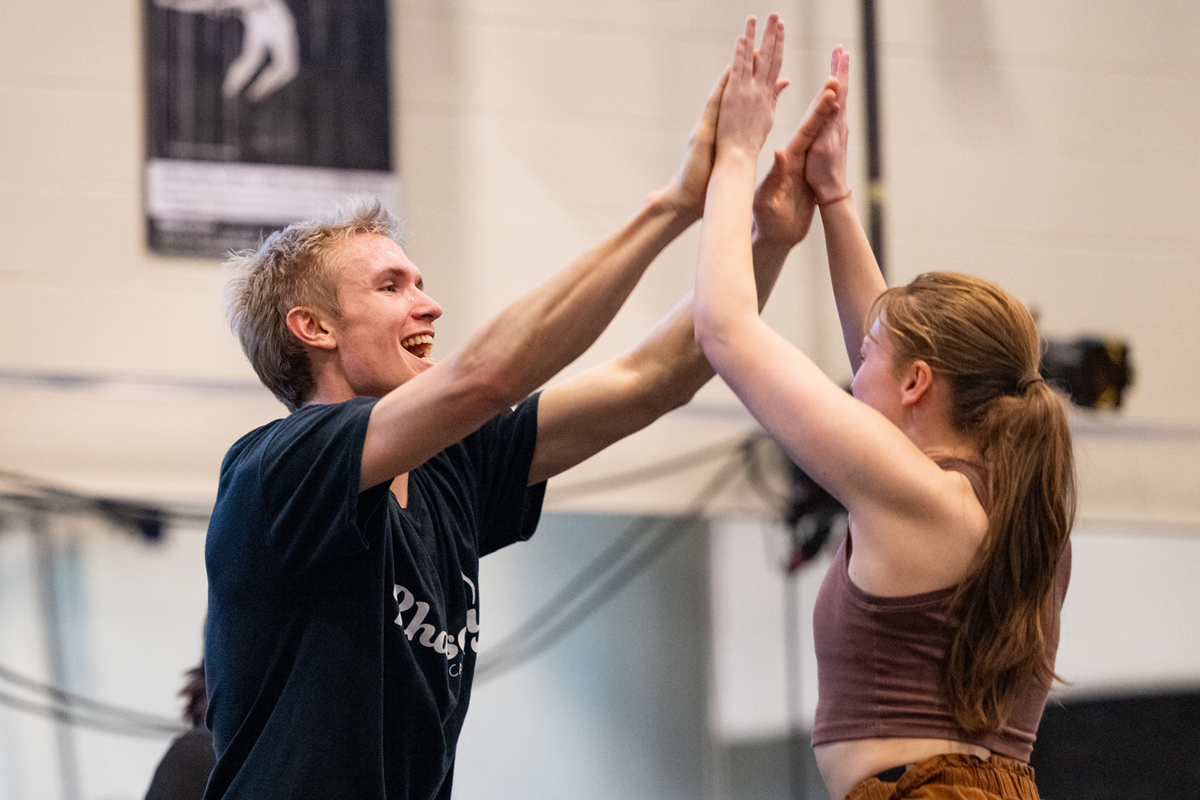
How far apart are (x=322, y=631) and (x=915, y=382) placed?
73 cm

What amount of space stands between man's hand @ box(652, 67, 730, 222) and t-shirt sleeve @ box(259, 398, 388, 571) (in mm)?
460

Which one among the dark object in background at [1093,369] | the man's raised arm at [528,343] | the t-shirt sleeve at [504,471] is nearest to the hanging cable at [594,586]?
the dark object in background at [1093,369]

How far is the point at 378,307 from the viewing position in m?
1.72

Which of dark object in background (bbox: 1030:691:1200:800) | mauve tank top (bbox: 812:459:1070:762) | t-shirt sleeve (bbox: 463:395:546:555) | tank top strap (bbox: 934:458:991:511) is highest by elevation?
tank top strap (bbox: 934:458:991:511)

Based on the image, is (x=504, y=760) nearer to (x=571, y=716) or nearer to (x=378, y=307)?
(x=571, y=716)

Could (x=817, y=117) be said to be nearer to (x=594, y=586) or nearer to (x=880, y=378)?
(x=880, y=378)

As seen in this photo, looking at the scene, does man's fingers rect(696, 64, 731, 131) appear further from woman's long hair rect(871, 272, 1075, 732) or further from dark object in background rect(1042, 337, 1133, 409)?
dark object in background rect(1042, 337, 1133, 409)

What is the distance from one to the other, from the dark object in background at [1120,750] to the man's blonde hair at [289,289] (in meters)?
2.51

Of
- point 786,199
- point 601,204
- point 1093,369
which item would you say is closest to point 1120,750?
point 1093,369

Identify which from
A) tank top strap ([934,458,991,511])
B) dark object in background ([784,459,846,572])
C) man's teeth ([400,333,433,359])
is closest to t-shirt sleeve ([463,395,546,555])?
man's teeth ([400,333,433,359])

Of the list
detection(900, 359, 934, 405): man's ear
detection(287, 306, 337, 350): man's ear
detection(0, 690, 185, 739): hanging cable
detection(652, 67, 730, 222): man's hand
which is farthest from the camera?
detection(0, 690, 185, 739): hanging cable

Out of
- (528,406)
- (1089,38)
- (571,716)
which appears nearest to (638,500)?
(571,716)

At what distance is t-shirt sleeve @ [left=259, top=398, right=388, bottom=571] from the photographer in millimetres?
1420

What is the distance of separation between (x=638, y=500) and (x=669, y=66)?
1.25 m
